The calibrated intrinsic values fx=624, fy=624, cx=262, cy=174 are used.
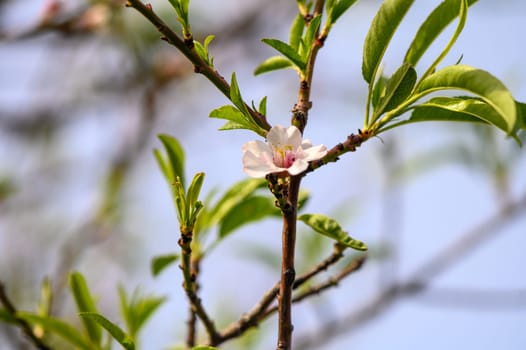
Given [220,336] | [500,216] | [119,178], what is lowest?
[220,336]

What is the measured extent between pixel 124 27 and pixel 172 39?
102 inches

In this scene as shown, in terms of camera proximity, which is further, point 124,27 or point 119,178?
point 124,27

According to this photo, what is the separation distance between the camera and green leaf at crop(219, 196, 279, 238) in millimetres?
1299

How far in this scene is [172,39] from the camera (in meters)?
0.93

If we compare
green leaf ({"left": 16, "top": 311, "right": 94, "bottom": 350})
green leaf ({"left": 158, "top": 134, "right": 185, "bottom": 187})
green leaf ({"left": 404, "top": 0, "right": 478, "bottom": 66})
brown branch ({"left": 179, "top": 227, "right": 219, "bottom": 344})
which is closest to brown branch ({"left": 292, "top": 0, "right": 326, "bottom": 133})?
green leaf ({"left": 404, "top": 0, "right": 478, "bottom": 66})

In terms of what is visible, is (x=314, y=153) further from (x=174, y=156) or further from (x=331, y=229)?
(x=174, y=156)

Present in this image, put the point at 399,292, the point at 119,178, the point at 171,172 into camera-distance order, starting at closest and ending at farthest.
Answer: the point at 171,172 → the point at 399,292 → the point at 119,178

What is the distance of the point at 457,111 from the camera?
92 centimetres

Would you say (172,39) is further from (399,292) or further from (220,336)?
(399,292)

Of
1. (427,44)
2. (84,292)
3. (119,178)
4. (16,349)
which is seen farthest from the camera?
(119,178)

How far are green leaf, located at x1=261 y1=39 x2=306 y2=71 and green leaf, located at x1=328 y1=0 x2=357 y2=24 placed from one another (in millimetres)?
129

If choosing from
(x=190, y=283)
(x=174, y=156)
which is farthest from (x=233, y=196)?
(x=190, y=283)

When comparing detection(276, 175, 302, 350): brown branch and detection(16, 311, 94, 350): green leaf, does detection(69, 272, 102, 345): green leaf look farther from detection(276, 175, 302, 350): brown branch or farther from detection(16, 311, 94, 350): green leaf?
detection(276, 175, 302, 350): brown branch

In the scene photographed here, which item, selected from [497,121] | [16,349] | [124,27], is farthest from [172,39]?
[124,27]
